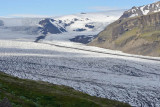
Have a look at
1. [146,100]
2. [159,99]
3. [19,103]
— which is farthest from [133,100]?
[19,103]

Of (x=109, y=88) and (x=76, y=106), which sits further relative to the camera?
(x=109, y=88)

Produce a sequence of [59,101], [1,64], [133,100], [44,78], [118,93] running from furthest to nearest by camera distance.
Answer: [1,64] → [44,78] → [118,93] → [133,100] → [59,101]

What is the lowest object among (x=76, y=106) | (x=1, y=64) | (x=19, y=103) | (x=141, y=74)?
(x=141, y=74)

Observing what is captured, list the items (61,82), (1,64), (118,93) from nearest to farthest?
(118,93) < (61,82) < (1,64)

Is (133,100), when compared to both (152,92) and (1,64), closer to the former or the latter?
(152,92)

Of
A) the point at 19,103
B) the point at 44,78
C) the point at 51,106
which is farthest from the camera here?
the point at 44,78

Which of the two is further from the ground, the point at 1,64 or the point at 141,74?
the point at 1,64

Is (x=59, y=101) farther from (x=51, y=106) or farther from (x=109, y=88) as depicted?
(x=109, y=88)

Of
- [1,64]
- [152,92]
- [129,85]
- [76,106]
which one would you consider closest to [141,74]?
[129,85]

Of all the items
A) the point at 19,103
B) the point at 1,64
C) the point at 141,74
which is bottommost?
the point at 141,74
